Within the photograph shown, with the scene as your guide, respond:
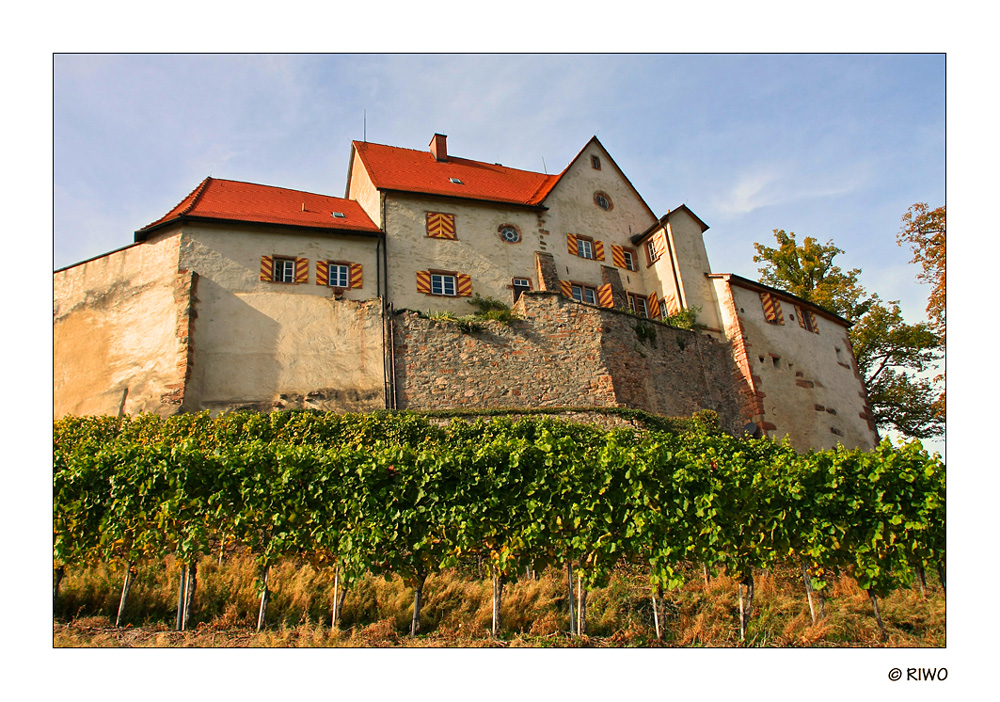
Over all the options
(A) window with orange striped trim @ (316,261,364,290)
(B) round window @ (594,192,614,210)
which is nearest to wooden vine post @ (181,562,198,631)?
(A) window with orange striped trim @ (316,261,364,290)

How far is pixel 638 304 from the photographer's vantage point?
88.2 ft

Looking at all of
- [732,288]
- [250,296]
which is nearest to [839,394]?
[732,288]

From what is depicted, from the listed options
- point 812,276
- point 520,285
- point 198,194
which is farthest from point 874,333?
point 198,194

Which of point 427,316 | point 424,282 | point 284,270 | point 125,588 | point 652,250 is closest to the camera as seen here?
point 125,588

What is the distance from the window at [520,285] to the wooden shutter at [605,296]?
9.60 ft

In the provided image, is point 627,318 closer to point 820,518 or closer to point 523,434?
point 523,434

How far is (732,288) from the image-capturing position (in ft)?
83.4

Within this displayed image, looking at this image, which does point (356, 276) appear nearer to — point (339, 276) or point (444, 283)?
point (339, 276)

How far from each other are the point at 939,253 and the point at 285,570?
23.0 meters

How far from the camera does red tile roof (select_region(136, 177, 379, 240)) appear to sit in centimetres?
2233

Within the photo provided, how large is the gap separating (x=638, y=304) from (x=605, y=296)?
174 cm

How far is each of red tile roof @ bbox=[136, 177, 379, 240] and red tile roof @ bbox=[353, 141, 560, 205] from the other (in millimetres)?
1948

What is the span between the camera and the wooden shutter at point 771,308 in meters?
25.8

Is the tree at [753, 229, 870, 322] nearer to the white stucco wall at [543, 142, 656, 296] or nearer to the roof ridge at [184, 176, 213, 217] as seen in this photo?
the white stucco wall at [543, 142, 656, 296]
